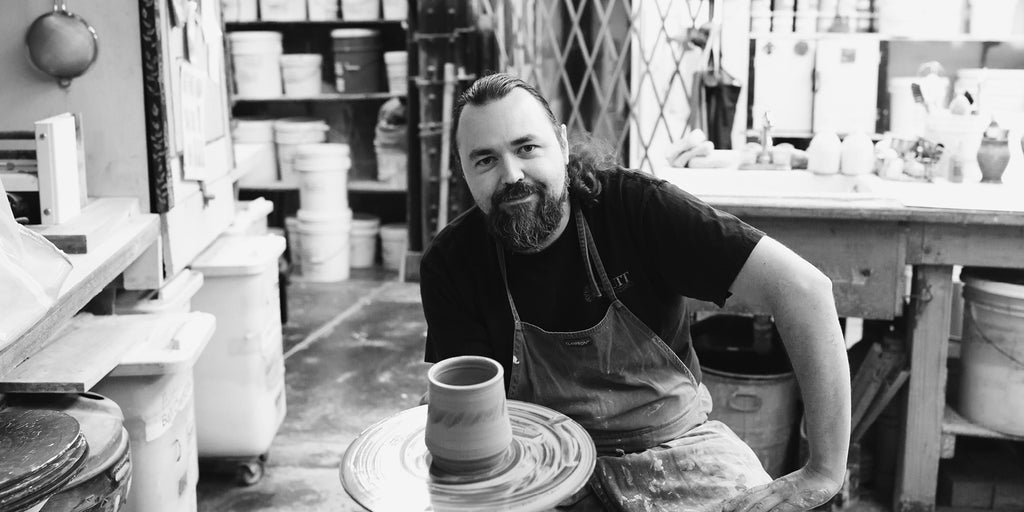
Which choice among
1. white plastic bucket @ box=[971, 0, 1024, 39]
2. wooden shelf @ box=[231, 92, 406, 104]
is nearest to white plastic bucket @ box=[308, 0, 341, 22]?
wooden shelf @ box=[231, 92, 406, 104]

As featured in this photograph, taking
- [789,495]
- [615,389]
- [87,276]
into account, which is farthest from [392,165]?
[789,495]

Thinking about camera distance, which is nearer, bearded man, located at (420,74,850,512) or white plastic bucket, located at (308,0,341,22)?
bearded man, located at (420,74,850,512)

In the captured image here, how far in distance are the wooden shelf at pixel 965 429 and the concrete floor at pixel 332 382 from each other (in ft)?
1.18

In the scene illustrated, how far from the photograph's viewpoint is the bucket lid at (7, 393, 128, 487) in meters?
1.90

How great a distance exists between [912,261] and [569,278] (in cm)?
133

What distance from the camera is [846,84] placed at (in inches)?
209

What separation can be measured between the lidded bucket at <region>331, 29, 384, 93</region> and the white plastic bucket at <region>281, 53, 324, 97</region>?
0.13 meters

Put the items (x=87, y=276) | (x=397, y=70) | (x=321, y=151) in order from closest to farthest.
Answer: (x=87, y=276)
(x=321, y=151)
(x=397, y=70)

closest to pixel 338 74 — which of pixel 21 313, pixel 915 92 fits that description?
pixel 915 92

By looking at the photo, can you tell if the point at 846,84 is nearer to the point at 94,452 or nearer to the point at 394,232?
the point at 394,232

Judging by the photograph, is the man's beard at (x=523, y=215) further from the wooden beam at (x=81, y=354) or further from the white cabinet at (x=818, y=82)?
the white cabinet at (x=818, y=82)

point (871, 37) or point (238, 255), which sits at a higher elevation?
point (871, 37)

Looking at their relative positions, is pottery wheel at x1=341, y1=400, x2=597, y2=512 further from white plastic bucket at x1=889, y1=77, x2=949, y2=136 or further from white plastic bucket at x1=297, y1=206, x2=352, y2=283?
white plastic bucket at x1=297, y1=206, x2=352, y2=283

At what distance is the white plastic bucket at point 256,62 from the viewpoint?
621 centimetres
